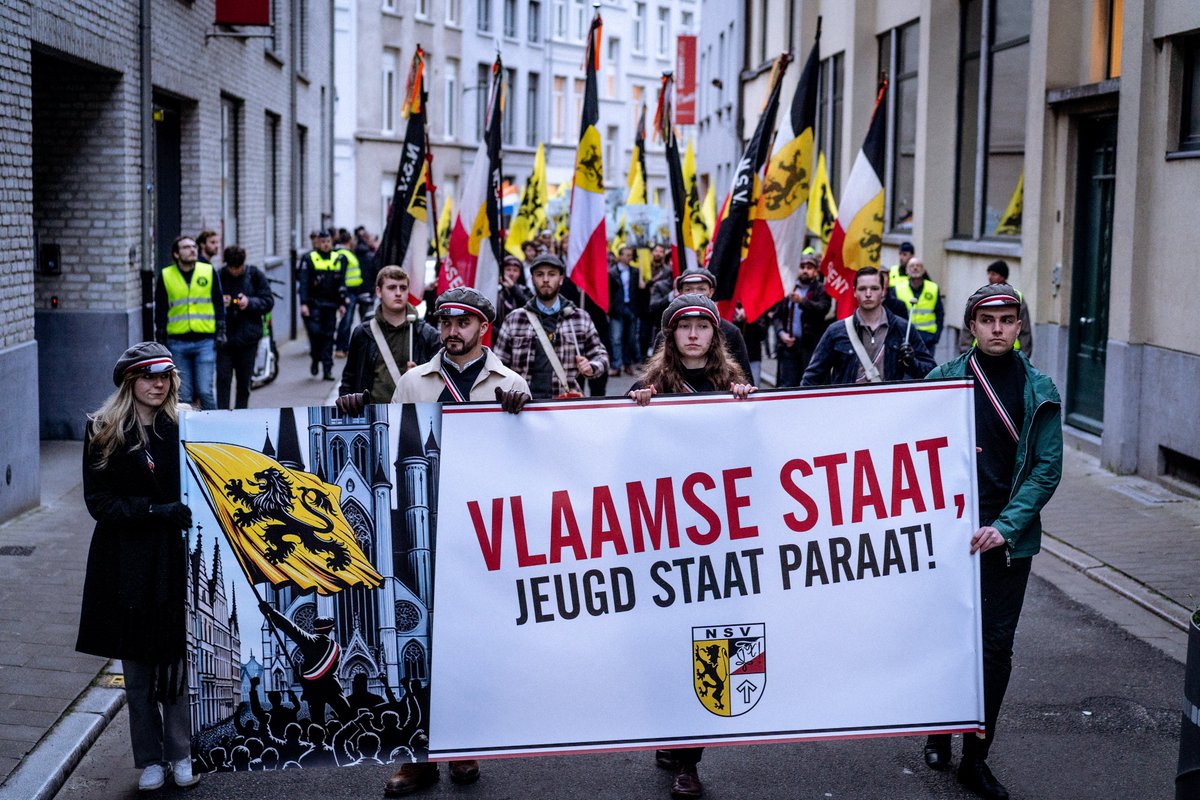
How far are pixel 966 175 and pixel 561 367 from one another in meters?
11.4

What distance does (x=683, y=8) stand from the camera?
70.6 m

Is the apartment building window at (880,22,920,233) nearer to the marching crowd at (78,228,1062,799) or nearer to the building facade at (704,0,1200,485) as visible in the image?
the building facade at (704,0,1200,485)

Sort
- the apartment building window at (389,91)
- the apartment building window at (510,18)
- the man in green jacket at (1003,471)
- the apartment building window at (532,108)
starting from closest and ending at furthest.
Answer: the man in green jacket at (1003,471) < the apartment building window at (389,91) < the apartment building window at (510,18) < the apartment building window at (532,108)

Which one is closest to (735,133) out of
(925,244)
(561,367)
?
(925,244)

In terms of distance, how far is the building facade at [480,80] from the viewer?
4919 centimetres

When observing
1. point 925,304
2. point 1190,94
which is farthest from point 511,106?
point 1190,94

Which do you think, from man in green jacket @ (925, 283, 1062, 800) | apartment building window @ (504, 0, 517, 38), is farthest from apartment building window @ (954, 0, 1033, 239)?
apartment building window @ (504, 0, 517, 38)

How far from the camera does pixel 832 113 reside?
26.6 meters

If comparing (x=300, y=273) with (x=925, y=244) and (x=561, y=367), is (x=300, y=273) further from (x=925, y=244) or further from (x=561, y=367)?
(x=561, y=367)

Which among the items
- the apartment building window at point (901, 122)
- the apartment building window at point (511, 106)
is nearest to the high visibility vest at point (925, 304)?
the apartment building window at point (901, 122)

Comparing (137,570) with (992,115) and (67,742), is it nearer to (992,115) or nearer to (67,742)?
(67,742)

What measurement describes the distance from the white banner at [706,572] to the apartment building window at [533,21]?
55.0m

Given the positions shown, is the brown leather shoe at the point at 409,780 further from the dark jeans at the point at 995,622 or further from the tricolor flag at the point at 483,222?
the tricolor flag at the point at 483,222

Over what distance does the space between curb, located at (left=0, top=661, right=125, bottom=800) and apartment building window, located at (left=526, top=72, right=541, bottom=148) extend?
177 ft
